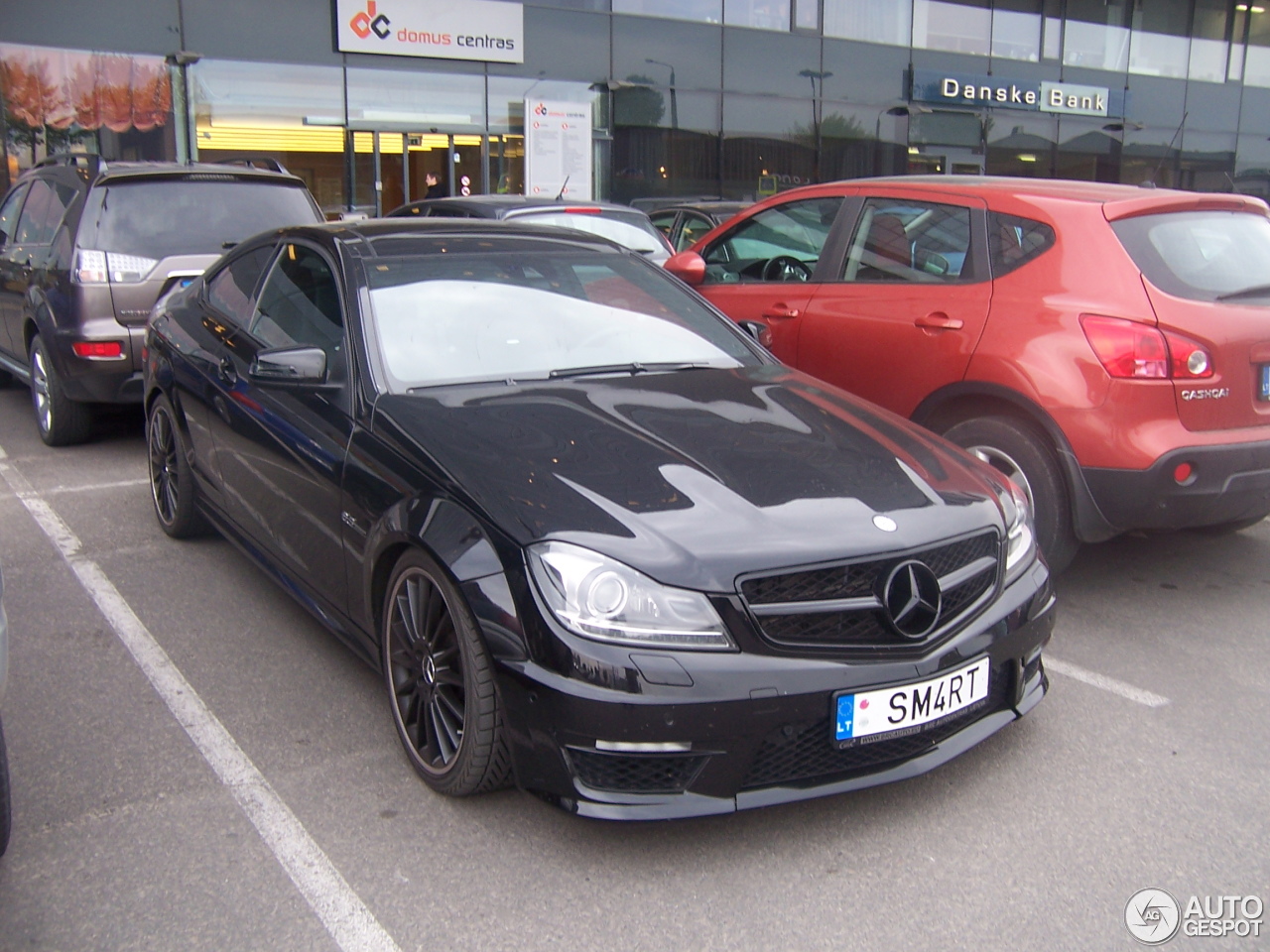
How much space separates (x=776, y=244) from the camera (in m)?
6.17

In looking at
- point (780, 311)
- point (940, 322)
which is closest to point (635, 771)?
point (940, 322)

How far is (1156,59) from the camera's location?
981 inches

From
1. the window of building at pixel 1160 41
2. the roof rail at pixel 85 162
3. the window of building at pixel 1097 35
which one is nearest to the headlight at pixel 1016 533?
the roof rail at pixel 85 162

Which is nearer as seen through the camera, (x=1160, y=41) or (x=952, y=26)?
(x=952, y=26)

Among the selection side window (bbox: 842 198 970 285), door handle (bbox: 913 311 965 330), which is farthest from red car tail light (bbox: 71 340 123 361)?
door handle (bbox: 913 311 965 330)

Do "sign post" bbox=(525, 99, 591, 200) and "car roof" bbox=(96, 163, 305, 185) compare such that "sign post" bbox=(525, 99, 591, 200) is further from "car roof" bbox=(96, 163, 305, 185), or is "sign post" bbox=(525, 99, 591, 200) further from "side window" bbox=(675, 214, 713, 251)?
"car roof" bbox=(96, 163, 305, 185)

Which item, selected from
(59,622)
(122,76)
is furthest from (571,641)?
(122,76)

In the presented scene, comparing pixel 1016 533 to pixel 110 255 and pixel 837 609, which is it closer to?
pixel 837 609

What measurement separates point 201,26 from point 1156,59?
64.1ft

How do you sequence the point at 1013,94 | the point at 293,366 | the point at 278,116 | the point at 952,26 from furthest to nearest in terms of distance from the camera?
1. the point at 1013,94
2. the point at 952,26
3. the point at 278,116
4. the point at 293,366

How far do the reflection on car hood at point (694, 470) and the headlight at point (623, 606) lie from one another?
0.05 m

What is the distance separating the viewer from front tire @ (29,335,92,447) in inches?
279

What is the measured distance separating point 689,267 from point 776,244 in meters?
0.48

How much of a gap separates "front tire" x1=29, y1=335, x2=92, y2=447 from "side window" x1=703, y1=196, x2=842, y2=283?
3.95 m
